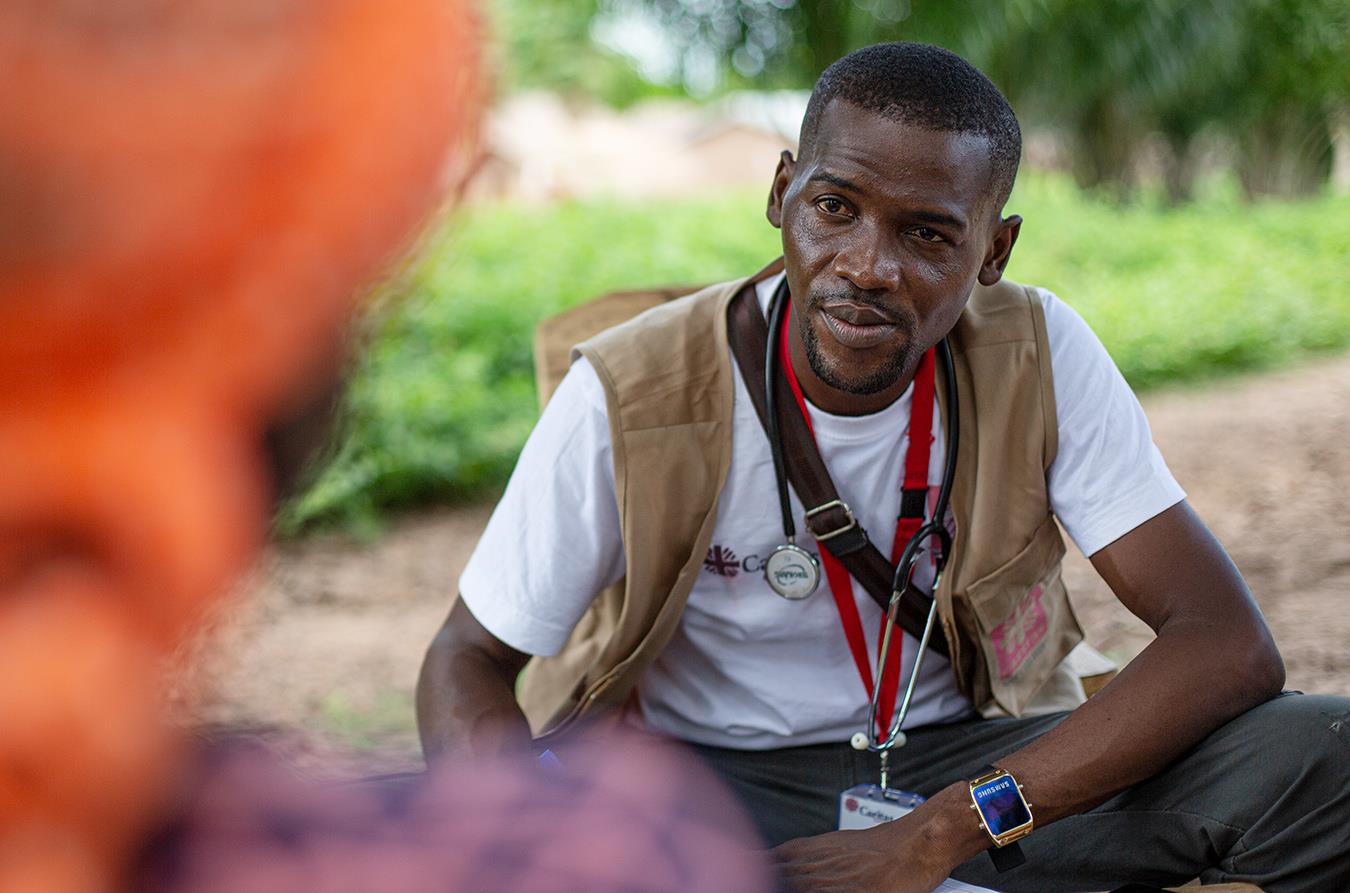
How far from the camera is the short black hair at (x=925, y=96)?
1868mm

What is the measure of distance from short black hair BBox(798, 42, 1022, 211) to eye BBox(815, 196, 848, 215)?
0.36ft

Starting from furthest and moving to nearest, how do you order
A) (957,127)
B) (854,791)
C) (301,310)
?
(854,791) < (957,127) < (301,310)

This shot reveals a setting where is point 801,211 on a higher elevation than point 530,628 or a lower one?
higher

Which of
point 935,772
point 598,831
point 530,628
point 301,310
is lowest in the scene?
point 935,772

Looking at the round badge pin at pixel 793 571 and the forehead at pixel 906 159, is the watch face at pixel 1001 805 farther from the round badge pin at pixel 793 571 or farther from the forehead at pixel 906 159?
the forehead at pixel 906 159

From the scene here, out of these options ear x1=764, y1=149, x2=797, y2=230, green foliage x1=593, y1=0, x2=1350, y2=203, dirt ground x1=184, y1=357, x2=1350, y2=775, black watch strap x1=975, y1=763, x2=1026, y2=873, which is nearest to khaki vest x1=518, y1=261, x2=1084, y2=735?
ear x1=764, y1=149, x2=797, y2=230

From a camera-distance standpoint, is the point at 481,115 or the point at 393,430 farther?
the point at 393,430

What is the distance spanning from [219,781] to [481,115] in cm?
21

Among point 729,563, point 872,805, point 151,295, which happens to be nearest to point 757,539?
point 729,563

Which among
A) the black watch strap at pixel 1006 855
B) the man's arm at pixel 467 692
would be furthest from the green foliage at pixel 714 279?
the black watch strap at pixel 1006 855

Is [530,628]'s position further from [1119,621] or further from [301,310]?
[1119,621]

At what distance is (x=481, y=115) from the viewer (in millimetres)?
342

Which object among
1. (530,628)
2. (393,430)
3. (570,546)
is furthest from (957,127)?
(393,430)

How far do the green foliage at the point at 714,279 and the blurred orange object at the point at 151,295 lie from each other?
2.51m
